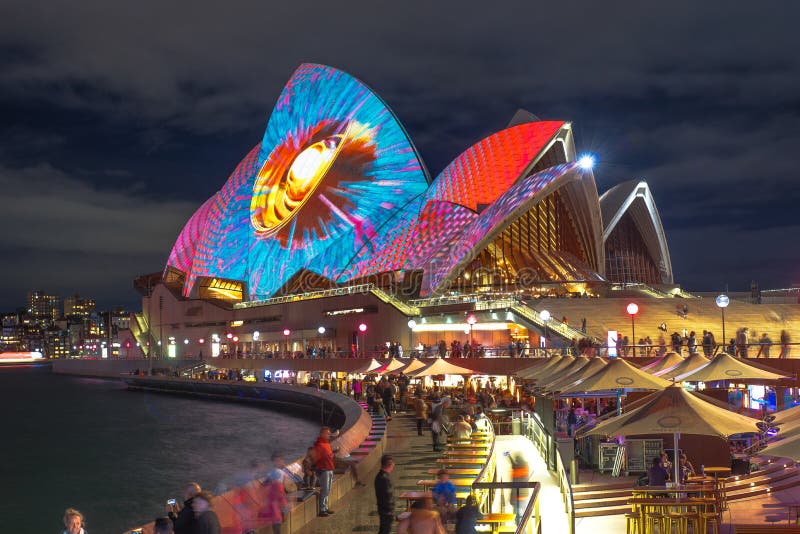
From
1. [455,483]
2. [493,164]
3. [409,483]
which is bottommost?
[409,483]

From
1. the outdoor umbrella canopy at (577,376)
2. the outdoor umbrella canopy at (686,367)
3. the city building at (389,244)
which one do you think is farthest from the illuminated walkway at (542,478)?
the city building at (389,244)

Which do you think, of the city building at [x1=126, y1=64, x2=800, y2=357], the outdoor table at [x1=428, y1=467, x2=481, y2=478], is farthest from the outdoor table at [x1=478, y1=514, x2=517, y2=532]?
the city building at [x1=126, y1=64, x2=800, y2=357]

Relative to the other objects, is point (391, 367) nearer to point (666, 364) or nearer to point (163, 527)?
point (666, 364)

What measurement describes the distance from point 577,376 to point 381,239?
41212 mm

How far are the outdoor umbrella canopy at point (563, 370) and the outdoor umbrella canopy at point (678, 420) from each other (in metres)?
6.58

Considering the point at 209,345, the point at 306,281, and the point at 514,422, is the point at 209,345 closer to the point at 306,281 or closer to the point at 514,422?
the point at 306,281

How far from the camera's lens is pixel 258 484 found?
948cm

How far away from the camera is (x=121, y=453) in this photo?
2820 centimetres

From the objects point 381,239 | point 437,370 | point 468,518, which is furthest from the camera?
point 381,239

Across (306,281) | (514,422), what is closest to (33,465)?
(514,422)

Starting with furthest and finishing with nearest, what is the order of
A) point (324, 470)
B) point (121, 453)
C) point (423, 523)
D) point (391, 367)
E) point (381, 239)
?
1. point (381, 239)
2. point (121, 453)
3. point (391, 367)
4. point (324, 470)
5. point (423, 523)

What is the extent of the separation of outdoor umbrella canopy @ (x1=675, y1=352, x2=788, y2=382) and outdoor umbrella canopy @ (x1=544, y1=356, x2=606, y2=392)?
152 centimetres

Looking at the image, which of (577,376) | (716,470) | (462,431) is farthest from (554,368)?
(716,470)

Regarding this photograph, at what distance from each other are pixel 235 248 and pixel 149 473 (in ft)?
159
